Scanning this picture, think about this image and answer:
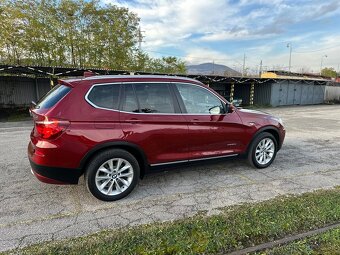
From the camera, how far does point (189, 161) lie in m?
4.16

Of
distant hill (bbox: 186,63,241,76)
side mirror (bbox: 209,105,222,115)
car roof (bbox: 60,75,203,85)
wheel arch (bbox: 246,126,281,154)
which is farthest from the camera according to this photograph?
distant hill (bbox: 186,63,241,76)

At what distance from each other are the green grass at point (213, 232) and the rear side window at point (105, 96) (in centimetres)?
163

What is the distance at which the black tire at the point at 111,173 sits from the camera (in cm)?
340

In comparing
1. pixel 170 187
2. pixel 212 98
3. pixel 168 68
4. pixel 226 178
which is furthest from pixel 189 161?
pixel 168 68

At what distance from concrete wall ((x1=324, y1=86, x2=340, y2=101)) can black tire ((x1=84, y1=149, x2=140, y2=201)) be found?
33685mm

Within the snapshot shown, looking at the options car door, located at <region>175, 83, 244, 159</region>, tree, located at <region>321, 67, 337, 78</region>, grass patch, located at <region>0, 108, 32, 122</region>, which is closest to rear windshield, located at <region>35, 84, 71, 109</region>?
car door, located at <region>175, 83, 244, 159</region>

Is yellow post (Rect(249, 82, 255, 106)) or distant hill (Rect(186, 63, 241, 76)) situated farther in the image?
yellow post (Rect(249, 82, 255, 106))

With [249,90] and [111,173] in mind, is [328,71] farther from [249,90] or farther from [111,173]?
[111,173]

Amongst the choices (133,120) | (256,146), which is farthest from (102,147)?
(256,146)

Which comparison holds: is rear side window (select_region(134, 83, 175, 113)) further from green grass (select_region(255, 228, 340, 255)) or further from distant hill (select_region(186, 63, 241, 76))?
distant hill (select_region(186, 63, 241, 76))

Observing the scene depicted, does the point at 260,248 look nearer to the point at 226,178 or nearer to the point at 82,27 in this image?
the point at 226,178

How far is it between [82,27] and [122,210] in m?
19.8

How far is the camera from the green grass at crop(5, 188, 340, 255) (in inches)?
99.0

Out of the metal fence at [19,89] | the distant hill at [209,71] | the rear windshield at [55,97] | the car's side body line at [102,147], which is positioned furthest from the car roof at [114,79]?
the distant hill at [209,71]
